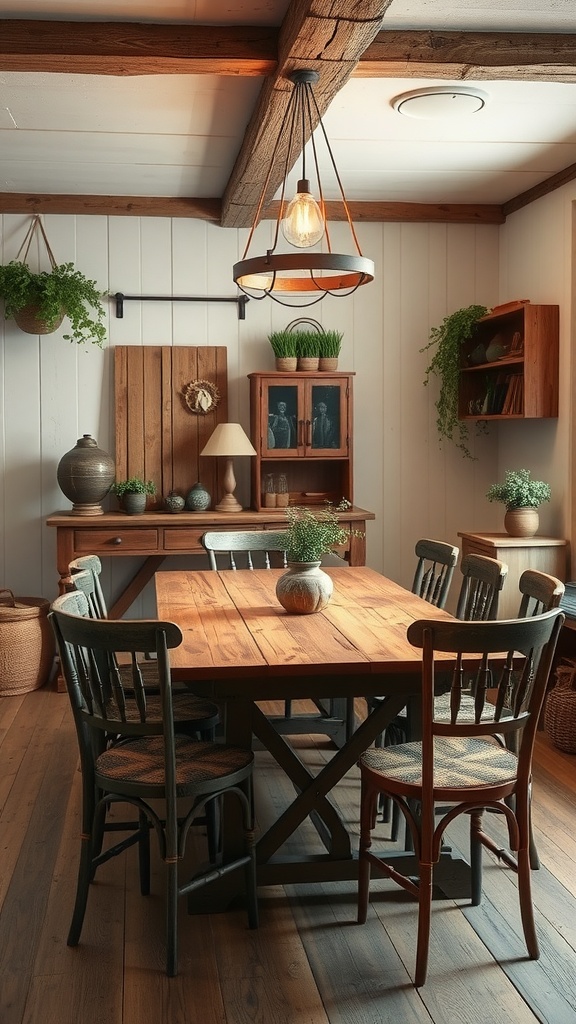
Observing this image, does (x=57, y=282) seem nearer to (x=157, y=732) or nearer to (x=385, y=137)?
(x=385, y=137)

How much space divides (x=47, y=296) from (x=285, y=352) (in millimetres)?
1364

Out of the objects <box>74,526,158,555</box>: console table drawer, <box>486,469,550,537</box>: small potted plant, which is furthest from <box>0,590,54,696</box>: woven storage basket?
<box>486,469,550,537</box>: small potted plant

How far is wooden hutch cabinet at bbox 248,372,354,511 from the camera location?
18.6 ft

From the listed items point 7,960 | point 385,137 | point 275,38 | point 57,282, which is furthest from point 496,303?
point 7,960

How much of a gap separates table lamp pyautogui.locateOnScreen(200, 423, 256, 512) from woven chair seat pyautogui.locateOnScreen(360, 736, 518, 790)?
291 cm

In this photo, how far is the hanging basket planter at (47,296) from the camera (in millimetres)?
5391

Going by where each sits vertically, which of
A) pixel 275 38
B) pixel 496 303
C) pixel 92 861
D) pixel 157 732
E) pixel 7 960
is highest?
pixel 275 38

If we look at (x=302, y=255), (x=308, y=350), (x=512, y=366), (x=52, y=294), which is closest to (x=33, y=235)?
(x=52, y=294)

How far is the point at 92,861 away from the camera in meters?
2.69

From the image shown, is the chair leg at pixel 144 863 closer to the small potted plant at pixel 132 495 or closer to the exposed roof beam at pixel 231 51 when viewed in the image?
the exposed roof beam at pixel 231 51

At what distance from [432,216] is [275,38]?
285cm

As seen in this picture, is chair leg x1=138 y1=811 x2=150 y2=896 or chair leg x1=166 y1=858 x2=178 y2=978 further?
chair leg x1=138 y1=811 x2=150 y2=896

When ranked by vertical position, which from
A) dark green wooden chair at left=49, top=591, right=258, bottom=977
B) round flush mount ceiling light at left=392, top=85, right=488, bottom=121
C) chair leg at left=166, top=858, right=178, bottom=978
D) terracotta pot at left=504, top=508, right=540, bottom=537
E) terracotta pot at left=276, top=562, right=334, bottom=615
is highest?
round flush mount ceiling light at left=392, top=85, right=488, bottom=121

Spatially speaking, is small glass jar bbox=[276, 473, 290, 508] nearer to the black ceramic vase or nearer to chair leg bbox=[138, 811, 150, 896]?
the black ceramic vase
